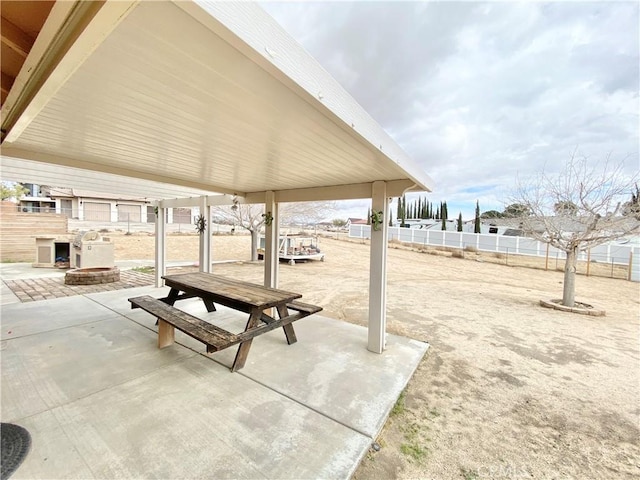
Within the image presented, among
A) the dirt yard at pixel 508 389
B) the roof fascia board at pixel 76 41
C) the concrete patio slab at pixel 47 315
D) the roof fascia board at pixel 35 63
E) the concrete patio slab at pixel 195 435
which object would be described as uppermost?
the roof fascia board at pixel 35 63

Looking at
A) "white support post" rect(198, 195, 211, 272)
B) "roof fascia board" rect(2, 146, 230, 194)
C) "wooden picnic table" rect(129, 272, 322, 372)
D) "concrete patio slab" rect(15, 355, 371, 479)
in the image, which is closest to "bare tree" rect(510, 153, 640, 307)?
"wooden picnic table" rect(129, 272, 322, 372)

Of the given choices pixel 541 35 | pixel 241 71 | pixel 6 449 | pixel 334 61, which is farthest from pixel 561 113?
pixel 6 449

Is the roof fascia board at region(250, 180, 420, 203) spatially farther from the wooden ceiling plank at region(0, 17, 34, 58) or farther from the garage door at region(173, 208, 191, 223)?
the garage door at region(173, 208, 191, 223)

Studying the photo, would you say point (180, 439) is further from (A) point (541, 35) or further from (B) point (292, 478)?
(A) point (541, 35)

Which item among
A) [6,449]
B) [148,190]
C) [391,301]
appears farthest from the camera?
[391,301]

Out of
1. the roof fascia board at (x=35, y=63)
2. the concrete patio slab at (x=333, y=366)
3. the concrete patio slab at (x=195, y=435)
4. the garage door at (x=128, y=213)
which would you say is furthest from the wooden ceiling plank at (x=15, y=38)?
the garage door at (x=128, y=213)

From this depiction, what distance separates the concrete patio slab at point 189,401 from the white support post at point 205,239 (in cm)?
218

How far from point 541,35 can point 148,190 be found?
8172 millimetres

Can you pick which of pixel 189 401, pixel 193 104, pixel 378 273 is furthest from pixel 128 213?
pixel 193 104

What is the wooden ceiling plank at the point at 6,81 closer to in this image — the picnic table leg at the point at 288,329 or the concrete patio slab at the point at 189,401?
the concrete patio slab at the point at 189,401

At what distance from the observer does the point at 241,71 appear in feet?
4.02

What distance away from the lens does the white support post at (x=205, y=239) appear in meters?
5.98

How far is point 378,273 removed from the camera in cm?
358

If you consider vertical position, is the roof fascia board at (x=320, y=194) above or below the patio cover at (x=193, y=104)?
below
